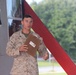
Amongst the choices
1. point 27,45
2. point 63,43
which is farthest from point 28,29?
point 63,43

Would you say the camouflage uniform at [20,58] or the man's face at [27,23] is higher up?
the man's face at [27,23]

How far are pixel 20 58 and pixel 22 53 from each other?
0.18 ft

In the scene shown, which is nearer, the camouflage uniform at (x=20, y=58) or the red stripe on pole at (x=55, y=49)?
the camouflage uniform at (x=20, y=58)

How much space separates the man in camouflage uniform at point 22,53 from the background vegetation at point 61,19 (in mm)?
1742

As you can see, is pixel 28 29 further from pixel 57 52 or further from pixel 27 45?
pixel 57 52

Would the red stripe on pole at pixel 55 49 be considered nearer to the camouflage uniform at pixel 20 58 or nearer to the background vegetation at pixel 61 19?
the background vegetation at pixel 61 19

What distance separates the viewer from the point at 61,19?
13.7 ft

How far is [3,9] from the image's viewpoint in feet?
11.0

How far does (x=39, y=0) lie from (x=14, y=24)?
803 mm

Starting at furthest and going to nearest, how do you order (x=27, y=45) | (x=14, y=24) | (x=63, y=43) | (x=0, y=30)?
(x=63, y=43) → (x=14, y=24) → (x=0, y=30) → (x=27, y=45)

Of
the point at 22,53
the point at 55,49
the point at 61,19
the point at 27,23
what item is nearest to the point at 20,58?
the point at 22,53

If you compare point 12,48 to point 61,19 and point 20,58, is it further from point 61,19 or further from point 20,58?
point 61,19

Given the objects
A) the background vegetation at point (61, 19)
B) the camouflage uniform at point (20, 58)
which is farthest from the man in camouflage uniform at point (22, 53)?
the background vegetation at point (61, 19)

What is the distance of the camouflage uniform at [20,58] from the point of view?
91.4 inches
